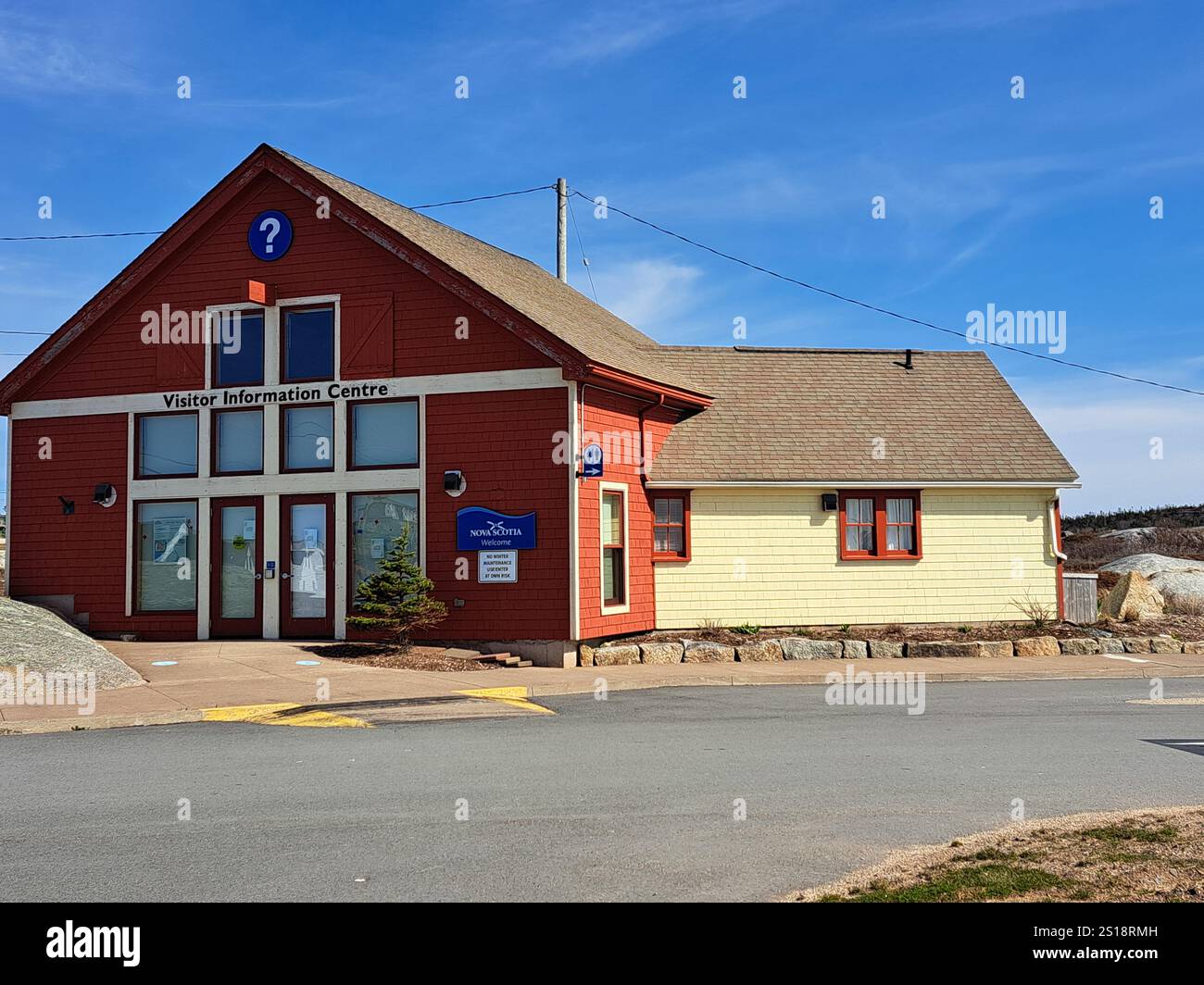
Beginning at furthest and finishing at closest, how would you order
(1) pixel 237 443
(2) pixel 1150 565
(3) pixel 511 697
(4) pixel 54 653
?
(2) pixel 1150 565, (1) pixel 237 443, (4) pixel 54 653, (3) pixel 511 697

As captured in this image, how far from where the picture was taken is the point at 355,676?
1627 cm

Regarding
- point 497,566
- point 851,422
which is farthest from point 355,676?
point 851,422

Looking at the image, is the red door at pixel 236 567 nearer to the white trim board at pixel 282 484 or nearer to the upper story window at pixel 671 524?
the white trim board at pixel 282 484

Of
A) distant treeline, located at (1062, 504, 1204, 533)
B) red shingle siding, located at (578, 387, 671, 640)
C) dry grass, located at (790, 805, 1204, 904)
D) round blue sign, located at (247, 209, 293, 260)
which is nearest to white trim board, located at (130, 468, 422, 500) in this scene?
red shingle siding, located at (578, 387, 671, 640)

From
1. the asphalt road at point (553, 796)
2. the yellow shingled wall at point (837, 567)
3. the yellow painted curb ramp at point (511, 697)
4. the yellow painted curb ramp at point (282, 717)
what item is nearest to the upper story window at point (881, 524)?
the yellow shingled wall at point (837, 567)

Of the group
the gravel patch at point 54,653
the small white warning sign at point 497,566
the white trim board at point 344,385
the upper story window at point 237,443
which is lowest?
the gravel patch at point 54,653

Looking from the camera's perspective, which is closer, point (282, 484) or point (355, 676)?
point (355, 676)

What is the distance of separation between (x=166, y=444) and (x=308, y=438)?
9.57 feet

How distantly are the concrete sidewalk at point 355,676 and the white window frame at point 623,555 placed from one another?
61.5 inches

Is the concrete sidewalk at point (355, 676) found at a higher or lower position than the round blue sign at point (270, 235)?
lower

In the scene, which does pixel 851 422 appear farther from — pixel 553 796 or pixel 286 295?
pixel 553 796

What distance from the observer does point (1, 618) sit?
56.1ft

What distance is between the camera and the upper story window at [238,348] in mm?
21031
